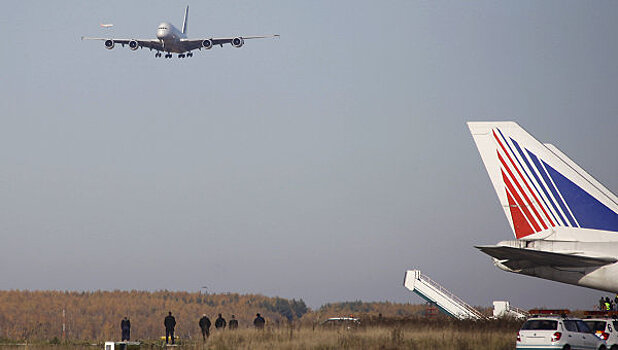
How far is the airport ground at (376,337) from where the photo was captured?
28.6 meters

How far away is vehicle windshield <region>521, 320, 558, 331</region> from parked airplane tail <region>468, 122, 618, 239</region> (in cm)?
407

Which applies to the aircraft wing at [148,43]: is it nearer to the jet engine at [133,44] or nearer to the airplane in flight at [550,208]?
the jet engine at [133,44]

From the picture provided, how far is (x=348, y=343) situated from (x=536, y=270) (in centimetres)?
703

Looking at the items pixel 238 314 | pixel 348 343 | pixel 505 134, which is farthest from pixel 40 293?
pixel 505 134

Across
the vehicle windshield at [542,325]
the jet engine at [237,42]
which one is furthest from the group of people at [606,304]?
the jet engine at [237,42]

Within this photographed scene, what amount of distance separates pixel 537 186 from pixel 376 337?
26.1 ft

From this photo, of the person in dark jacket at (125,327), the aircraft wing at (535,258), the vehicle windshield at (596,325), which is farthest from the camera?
the person in dark jacket at (125,327)

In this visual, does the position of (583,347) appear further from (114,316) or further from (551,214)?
(114,316)

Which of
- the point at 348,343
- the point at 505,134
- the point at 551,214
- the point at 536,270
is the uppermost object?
the point at 505,134

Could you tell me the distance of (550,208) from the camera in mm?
26891

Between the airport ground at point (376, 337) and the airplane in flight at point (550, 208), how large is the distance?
3.57 meters

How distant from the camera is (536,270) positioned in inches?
1029

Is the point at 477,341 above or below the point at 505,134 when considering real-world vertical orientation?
below

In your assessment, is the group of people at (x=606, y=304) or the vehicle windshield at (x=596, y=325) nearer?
the vehicle windshield at (x=596, y=325)
